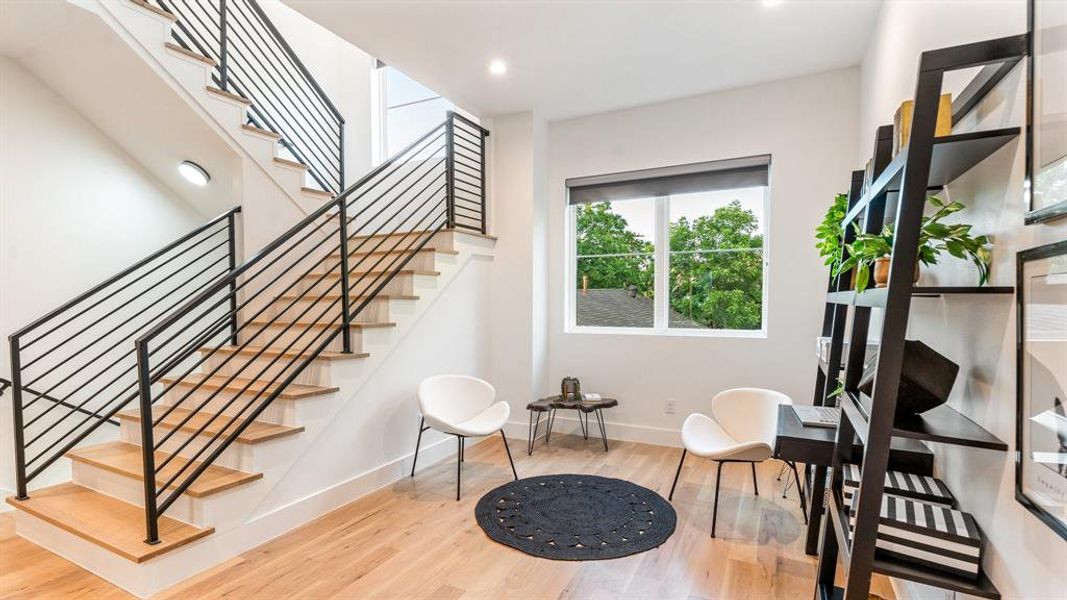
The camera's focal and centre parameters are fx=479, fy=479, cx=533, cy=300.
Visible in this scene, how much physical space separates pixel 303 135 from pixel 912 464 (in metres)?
4.90

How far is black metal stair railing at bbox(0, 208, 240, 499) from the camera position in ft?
9.71

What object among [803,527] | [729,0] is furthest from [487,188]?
[803,527]

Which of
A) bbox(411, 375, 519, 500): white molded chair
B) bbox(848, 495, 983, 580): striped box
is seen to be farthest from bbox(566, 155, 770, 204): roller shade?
bbox(848, 495, 983, 580): striped box

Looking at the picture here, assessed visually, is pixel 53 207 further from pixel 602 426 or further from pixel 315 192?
pixel 602 426

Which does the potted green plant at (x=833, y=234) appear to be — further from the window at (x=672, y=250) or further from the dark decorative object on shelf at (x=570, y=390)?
the dark decorative object on shelf at (x=570, y=390)

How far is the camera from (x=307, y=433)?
8.78 ft

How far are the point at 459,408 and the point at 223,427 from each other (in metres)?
1.46

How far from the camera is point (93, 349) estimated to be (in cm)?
341

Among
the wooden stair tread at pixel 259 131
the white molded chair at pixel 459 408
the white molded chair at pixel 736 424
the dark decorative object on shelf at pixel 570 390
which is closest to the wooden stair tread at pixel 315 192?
the wooden stair tread at pixel 259 131

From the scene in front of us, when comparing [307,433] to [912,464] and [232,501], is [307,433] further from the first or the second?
[912,464]

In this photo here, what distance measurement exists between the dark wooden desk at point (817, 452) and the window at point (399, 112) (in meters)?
4.61

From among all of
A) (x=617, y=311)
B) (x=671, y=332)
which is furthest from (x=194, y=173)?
(x=671, y=332)

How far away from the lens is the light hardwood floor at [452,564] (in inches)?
80.7

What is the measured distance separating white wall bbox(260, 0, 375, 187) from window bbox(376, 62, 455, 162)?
266mm
